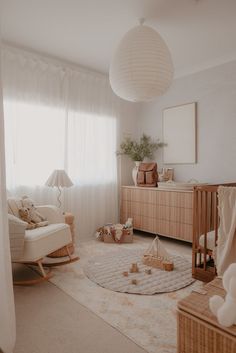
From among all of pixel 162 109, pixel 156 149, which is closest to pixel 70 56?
pixel 162 109

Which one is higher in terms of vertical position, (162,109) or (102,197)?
(162,109)

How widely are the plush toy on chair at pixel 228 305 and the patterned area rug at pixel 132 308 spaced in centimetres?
51

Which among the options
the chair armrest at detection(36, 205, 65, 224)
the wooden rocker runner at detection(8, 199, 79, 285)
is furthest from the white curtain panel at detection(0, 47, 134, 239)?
the wooden rocker runner at detection(8, 199, 79, 285)

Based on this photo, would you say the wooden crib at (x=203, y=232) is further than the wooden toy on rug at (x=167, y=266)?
No

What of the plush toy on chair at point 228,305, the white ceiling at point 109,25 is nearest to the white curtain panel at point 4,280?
the plush toy on chair at point 228,305

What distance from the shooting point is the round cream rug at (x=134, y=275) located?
2287mm

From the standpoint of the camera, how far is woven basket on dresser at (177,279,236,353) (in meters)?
1.14

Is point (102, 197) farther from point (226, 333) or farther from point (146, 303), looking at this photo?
point (226, 333)

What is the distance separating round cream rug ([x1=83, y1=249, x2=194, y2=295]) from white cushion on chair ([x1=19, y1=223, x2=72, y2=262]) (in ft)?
1.40

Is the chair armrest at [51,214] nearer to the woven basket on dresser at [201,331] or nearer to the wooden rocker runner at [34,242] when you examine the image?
the wooden rocker runner at [34,242]

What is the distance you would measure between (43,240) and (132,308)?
0.98m

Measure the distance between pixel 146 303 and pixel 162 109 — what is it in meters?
3.14

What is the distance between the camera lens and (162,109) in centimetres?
433

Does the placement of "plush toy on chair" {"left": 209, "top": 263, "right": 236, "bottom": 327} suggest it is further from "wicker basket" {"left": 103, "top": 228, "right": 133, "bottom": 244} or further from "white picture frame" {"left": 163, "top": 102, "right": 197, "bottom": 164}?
"white picture frame" {"left": 163, "top": 102, "right": 197, "bottom": 164}
